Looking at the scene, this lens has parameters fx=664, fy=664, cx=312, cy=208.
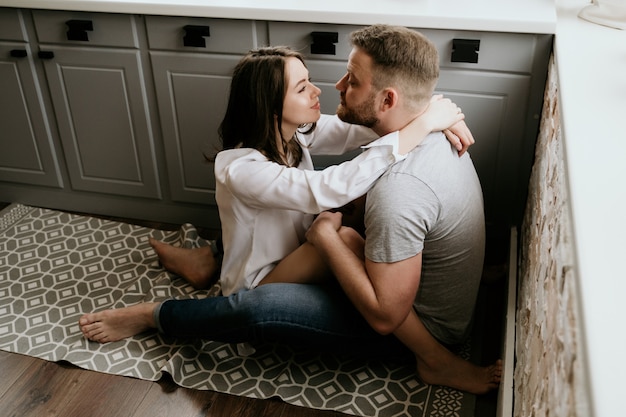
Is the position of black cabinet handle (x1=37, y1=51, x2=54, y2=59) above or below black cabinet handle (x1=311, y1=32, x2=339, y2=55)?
below

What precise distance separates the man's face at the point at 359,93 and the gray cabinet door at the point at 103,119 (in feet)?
3.20

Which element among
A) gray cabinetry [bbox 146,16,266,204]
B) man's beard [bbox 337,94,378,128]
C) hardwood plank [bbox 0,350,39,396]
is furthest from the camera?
gray cabinetry [bbox 146,16,266,204]

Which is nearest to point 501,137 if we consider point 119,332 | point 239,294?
point 239,294

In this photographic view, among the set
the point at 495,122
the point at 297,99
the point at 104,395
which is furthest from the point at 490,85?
the point at 104,395

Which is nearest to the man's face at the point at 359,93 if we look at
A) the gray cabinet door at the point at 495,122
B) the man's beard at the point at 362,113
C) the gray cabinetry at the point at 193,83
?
the man's beard at the point at 362,113

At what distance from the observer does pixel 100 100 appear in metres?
2.38

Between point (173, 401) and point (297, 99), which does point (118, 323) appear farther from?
point (297, 99)

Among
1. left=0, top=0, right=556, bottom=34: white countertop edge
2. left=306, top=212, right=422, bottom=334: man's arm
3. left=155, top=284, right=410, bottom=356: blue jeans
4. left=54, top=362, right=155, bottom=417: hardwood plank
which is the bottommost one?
left=54, top=362, right=155, bottom=417: hardwood plank

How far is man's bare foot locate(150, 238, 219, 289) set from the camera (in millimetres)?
2162

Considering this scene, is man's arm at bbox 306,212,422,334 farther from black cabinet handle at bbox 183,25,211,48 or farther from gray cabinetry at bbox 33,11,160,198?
gray cabinetry at bbox 33,11,160,198

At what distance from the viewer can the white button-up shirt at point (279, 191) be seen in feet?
5.17

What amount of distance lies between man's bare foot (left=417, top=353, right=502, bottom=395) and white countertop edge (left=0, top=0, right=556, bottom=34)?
3.07 feet

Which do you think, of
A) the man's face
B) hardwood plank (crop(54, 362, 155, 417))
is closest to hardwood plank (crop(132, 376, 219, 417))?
hardwood plank (crop(54, 362, 155, 417))

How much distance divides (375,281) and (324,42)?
88 centimetres
